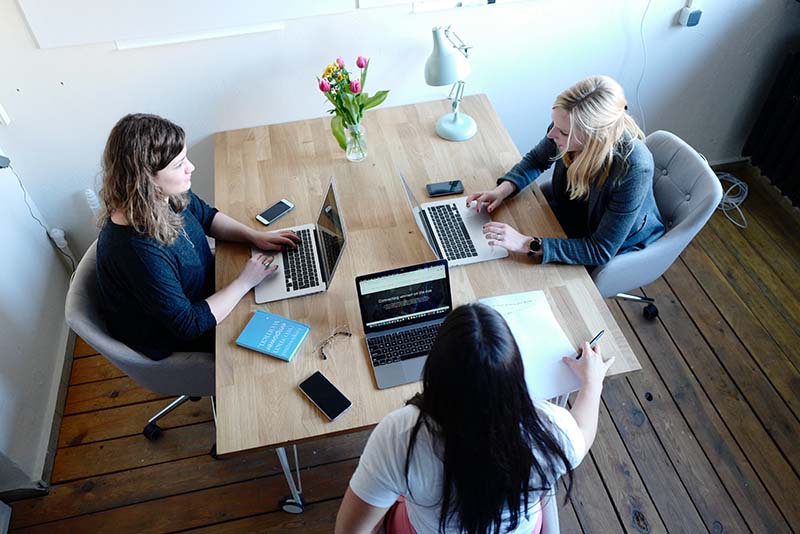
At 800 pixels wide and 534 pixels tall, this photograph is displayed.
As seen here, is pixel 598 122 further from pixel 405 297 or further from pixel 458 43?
pixel 458 43

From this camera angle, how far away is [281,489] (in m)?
2.21

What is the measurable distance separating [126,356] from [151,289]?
232 millimetres

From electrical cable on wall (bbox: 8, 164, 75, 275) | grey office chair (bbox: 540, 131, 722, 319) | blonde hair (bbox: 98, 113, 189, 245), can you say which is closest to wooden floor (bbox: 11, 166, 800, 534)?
electrical cable on wall (bbox: 8, 164, 75, 275)

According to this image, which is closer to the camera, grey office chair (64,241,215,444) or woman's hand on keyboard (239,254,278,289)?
grey office chair (64,241,215,444)

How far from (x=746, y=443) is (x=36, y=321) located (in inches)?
110

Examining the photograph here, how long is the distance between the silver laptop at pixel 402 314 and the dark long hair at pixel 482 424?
0.50 meters

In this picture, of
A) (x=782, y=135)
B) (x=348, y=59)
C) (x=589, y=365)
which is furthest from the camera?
(x=782, y=135)

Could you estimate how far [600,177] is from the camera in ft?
6.13

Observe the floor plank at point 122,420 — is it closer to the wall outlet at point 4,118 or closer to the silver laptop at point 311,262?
the silver laptop at point 311,262

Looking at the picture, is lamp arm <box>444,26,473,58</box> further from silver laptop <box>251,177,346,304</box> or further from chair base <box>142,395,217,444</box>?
chair base <box>142,395,217,444</box>

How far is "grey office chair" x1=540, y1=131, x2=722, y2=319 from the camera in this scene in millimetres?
1931

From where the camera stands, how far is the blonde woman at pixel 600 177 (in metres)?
1.79

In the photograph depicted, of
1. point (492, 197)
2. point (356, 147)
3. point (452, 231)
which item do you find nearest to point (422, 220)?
point (452, 231)

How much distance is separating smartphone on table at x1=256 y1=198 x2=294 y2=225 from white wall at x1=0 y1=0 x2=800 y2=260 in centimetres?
62
